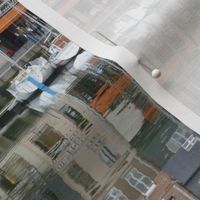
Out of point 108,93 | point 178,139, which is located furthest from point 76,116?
point 178,139

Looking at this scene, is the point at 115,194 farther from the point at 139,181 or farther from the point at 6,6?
the point at 6,6

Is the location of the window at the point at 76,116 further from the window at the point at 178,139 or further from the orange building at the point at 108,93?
the window at the point at 178,139

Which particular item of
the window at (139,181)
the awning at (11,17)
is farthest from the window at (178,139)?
the awning at (11,17)

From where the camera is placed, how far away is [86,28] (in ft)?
3.24

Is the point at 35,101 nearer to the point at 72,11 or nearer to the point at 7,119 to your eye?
the point at 7,119

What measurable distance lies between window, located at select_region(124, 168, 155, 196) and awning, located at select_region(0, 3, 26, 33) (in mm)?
440

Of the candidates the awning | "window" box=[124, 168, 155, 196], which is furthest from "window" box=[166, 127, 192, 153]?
the awning

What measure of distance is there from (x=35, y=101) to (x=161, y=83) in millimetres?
258

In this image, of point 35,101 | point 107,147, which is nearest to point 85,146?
point 107,147

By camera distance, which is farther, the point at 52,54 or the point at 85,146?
the point at 52,54

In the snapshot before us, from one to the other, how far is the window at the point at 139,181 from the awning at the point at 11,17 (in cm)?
44

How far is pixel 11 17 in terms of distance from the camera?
3.52 ft

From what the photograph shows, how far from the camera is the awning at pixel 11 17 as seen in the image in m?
1.07

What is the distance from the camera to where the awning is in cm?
107
